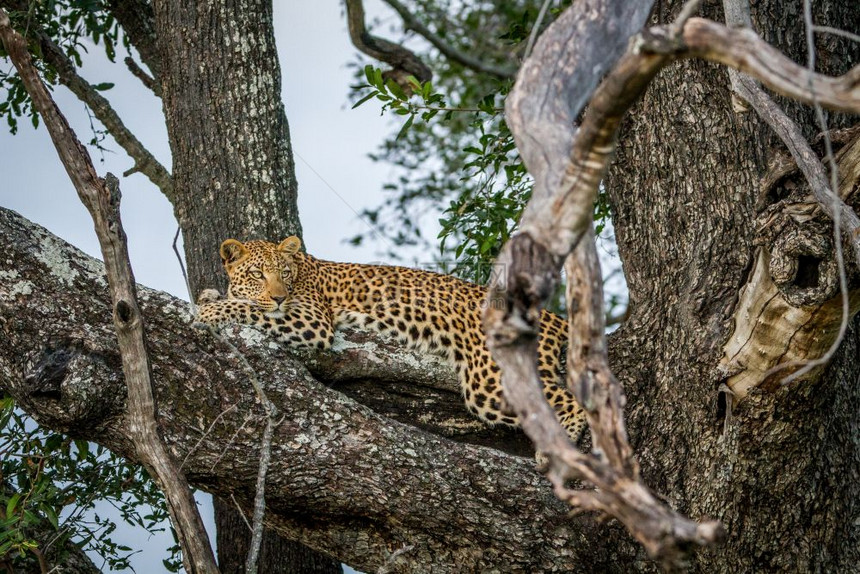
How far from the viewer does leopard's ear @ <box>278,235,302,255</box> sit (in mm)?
6570

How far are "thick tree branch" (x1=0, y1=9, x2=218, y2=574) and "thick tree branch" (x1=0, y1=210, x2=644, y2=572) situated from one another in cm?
79

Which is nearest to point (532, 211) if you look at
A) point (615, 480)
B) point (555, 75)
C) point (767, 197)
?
point (555, 75)

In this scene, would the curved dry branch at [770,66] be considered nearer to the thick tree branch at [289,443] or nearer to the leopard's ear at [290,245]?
the thick tree branch at [289,443]

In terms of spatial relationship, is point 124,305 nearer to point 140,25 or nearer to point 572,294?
point 572,294

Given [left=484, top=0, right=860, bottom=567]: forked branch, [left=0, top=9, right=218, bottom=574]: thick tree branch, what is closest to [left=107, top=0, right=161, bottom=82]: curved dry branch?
[left=0, top=9, right=218, bottom=574]: thick tree branch

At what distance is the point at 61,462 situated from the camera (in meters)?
6.20

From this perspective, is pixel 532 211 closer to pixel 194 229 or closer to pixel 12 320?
pixel 12 320

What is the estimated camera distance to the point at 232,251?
6.53 meters

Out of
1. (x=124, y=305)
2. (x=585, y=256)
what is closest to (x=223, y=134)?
(x=124, y=305)

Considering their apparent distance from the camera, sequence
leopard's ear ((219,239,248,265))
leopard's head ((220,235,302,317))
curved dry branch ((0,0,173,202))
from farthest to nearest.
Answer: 1. curved dry branch ((0,0,173,202))
2. leopard's head ((220,235,302,317))
3. leopard's ear ((219,239,248,265))

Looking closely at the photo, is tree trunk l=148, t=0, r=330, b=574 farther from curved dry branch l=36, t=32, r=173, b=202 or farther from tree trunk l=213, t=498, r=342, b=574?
curved dry branch l=36, t=32, r=173, b=202

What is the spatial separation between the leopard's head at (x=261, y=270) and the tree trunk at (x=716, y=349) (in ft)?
7.79

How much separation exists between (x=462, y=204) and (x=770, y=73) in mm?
4645

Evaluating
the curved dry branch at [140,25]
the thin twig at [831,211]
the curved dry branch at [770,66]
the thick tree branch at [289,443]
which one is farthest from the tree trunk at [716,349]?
the curved dry branch at [140,25]
